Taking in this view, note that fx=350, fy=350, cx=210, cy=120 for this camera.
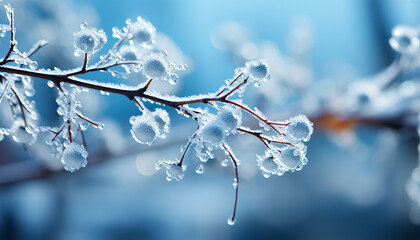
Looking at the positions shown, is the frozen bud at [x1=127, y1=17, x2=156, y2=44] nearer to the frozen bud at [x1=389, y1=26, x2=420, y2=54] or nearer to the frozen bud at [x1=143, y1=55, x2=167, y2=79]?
the frozen bud at [x1=143, y1=55, x2=167, y2=79]

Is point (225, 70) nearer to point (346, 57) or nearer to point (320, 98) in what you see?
point (346, 57)

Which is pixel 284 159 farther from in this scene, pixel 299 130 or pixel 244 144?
pixel 244 144

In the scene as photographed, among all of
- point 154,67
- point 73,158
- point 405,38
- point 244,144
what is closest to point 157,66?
point 154,67

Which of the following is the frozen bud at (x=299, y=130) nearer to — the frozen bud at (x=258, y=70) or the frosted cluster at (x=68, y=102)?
the frozen bud at (x=258, y=70)

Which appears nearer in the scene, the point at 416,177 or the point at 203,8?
the point at 416,177

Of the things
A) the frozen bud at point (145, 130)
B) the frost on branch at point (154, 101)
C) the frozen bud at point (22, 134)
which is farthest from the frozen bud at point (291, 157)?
the frozen bud at point (22, 134)

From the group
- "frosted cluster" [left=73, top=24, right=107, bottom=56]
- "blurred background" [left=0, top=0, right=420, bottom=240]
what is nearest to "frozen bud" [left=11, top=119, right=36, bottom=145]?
"frosted cluster" [left=73, top=24, right=107, bottom=56]

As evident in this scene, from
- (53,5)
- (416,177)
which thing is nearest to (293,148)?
(416,177)
